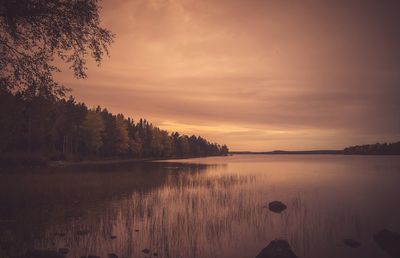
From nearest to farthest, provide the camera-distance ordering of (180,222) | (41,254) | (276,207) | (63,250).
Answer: (41,254), (63,250), (180,222), (276,207)

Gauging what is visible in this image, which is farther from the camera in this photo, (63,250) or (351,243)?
(351,243)

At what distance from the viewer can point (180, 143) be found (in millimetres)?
177625

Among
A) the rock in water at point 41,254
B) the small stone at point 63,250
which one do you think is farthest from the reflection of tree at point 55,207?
the rock in water at point 41,254

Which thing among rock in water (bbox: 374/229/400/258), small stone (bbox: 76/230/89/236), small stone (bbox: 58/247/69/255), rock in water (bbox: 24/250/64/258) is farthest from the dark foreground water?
rock in water (bbox: 24/250/64/258)

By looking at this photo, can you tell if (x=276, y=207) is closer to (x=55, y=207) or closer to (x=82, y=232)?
(x=82, y=232)

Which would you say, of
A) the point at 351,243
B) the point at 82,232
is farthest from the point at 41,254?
the point at 351,243

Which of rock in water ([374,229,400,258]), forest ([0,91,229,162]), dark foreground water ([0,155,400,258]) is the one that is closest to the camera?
dark foreground water ([0,155,400,258])

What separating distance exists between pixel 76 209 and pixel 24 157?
42.8 m

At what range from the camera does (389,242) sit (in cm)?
1495

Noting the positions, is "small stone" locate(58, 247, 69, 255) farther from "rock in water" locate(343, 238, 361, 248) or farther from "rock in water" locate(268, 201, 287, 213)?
"rock in water" locate(268, 201, 287, 213)

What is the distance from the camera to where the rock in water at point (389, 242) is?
13.9m

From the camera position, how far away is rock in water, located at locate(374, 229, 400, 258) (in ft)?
45.7

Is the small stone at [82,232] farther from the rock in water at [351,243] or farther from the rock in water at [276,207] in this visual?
the rock in water at [276,207]

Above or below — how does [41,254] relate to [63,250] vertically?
above
